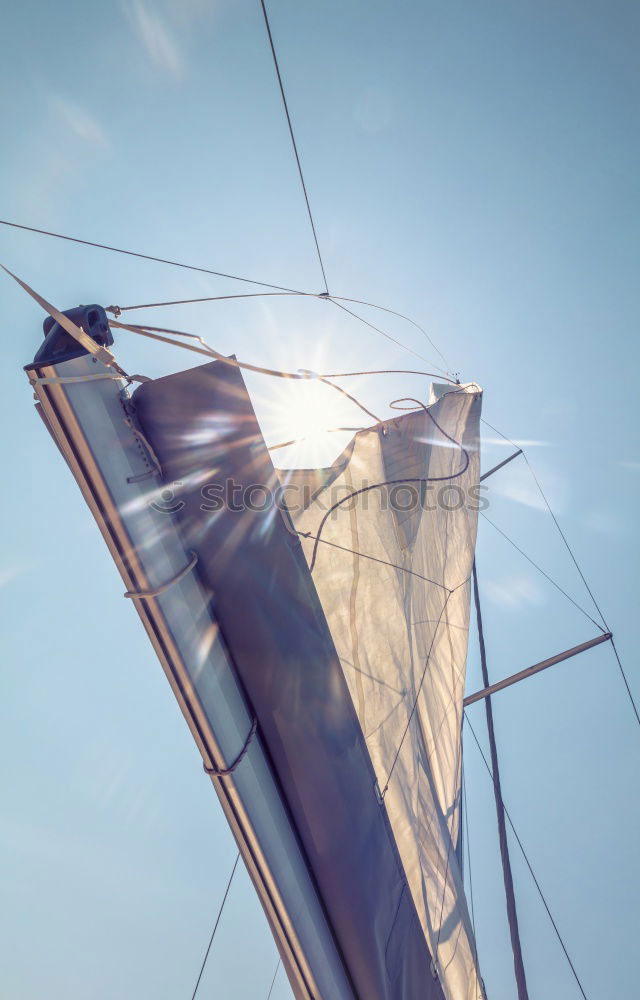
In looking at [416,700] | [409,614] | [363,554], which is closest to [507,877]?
[416,700]

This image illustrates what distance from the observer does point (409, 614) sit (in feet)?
8.25

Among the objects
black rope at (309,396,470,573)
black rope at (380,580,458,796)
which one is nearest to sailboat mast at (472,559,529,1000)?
black rope at (380,580,458,796)

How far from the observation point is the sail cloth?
1.99 metres

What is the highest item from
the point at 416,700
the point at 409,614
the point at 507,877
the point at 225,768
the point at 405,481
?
the point at 405,481

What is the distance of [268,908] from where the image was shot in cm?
164

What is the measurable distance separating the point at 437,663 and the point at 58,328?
8.99 feet

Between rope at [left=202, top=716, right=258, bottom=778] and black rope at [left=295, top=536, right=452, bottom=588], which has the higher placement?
black rope at [left=295, top=536, right=452, bottom=588]

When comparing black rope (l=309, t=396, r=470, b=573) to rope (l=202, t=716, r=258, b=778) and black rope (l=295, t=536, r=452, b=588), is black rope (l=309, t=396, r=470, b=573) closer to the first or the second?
black rope (l=295, t=536, r=452, b=588)

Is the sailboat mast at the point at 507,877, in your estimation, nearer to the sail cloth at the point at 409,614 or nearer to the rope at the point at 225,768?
the sail cloth at the point at 409,614

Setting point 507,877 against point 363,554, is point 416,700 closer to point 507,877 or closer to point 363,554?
point 363,554

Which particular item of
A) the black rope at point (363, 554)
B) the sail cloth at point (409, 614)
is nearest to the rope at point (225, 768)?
the sail cloth at point (409, 614)

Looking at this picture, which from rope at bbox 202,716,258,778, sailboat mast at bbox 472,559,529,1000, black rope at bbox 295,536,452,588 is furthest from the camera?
sailboat mast at bbox 472,559,529,1000

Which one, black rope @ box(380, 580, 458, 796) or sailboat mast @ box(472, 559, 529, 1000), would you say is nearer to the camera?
black rope @ box(380, 580, 458, 796)

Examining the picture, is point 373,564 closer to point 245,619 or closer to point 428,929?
point 245,619
